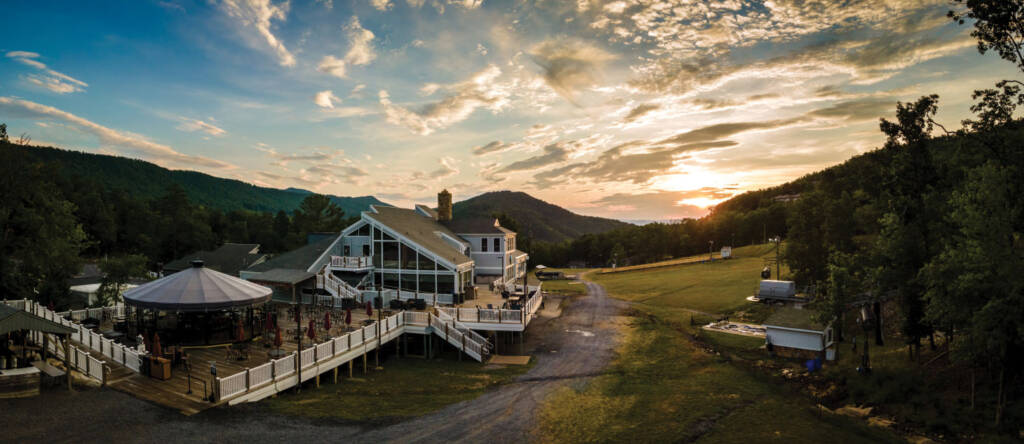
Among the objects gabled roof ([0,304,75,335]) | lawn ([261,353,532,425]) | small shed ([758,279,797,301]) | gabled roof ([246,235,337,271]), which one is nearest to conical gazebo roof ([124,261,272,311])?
gabled roof ([0,304,75,335])

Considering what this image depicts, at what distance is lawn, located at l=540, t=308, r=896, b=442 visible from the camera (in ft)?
46.2

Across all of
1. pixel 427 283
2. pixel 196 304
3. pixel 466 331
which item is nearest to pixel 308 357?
pixel 196 304

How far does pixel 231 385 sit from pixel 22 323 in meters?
6.58

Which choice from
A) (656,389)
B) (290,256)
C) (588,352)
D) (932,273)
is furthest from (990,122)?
(290,256)

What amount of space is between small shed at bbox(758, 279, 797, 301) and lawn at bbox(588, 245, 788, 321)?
175 centimetres

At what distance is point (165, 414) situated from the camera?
42.1ft

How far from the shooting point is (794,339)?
2430cm

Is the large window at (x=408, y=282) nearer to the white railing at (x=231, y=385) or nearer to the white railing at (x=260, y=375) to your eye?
the white railing at (x=260, y=375)

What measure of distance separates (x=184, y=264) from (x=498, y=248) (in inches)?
1565

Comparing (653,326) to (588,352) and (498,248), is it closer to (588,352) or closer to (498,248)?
(588,352)

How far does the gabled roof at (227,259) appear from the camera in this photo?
5128 centimetres

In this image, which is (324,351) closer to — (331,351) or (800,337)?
(331,351)

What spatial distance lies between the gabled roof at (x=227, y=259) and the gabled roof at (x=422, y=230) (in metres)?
24.2

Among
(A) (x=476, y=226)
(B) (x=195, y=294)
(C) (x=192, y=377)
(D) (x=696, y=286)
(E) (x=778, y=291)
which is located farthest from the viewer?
(D) (x=696, y=286)
